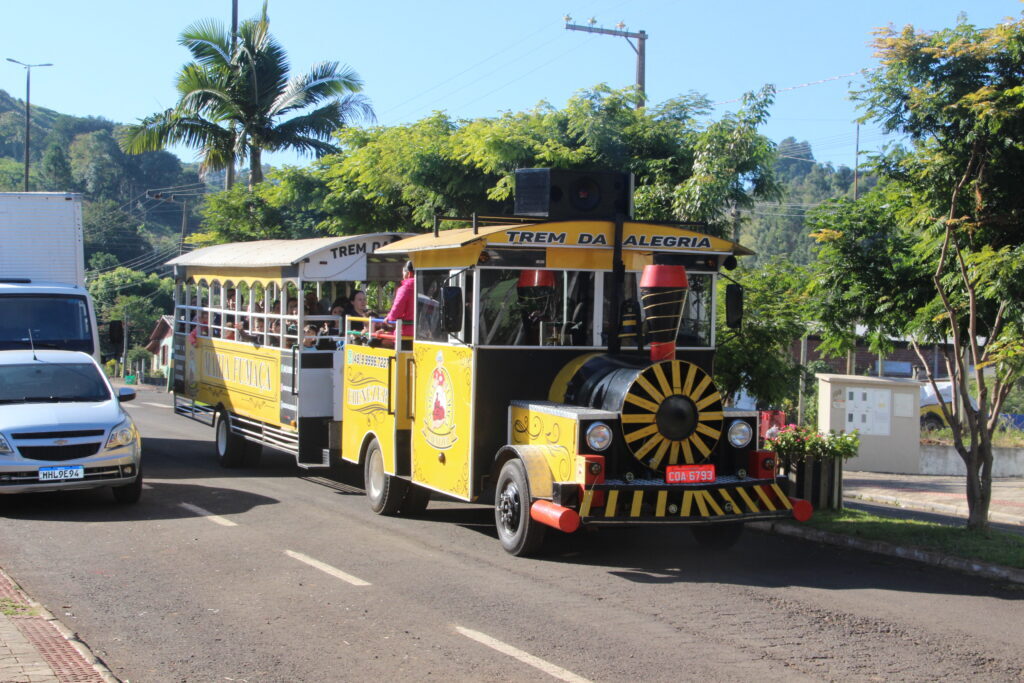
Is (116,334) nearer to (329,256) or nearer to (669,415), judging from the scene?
(329,256)

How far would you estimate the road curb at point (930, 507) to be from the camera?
45.1 feet

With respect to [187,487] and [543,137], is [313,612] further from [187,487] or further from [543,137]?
[543,137]

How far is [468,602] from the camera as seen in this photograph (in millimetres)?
8031

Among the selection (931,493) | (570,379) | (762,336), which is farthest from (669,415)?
(931,493)

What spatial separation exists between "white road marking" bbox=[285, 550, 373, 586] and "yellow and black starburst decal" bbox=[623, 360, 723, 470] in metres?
2.49

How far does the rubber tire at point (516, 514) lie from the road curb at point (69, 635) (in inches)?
148

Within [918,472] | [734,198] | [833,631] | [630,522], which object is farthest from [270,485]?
[918,472]

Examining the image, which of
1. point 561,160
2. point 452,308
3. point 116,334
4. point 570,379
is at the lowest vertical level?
point 570,379

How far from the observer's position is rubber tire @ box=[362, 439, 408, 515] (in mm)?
11766

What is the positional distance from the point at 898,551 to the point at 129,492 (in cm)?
787

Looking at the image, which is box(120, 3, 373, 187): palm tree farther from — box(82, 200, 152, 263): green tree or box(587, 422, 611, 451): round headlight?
box(82, 200, 152, 263): green tree

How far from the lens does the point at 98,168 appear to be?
324ft

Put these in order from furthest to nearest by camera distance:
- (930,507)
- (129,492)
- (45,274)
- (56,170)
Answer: (56,170)
(45,274)
(930,507)
(129,492)

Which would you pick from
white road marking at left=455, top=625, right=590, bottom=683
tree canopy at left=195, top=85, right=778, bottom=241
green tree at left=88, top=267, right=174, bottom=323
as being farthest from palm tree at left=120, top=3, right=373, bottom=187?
green tree at left=88, top=267, right=174, bottom=323
